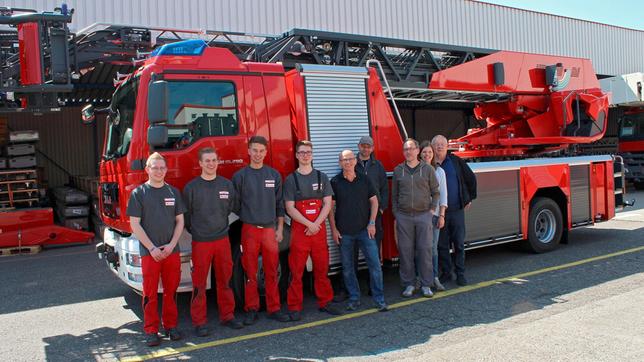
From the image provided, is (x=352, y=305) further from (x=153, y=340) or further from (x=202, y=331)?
(x=153, y=340)

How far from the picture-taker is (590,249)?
28.7 feet

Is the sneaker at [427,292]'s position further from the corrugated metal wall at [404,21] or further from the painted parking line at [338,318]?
the corrugated metal wall at [404,21]

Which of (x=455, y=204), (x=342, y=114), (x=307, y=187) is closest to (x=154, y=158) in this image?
(x=307, y=187)

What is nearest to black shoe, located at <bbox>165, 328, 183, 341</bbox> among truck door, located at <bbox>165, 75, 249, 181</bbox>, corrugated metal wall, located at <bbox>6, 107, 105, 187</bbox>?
truck door, located at <bbox>165, 75, 249, 181</bbox>

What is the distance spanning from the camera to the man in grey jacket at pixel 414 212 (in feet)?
20.1

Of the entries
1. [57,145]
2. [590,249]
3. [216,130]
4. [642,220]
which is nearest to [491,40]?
[642,220]

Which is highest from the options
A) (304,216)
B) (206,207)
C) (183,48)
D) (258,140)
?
(183,48)

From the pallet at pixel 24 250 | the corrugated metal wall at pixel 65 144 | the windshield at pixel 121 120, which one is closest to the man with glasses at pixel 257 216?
the windshield at pixel 121 120

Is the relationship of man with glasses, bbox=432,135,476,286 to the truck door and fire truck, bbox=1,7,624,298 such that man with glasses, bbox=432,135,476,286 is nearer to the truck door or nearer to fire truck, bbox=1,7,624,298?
fire truck, bbox=1,7,624,298

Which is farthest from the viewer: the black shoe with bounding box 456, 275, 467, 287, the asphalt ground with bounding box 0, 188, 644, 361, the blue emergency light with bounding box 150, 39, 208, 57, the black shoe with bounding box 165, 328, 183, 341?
the black shoe with bounding box 456, 275, 467, 287

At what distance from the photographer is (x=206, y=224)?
5.14m

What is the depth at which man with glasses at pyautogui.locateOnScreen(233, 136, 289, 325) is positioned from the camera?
536cm

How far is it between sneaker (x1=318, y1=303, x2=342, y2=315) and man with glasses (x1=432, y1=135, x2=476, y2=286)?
1.81 meters

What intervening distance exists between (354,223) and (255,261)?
114 cm
